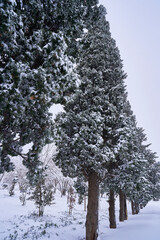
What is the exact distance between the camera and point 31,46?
4.12 m

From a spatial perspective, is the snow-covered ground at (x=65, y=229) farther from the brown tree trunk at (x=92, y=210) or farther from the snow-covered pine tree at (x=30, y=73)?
the snow-covered pine tree at (x=30, y=73)

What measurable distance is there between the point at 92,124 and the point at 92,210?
13.9ft

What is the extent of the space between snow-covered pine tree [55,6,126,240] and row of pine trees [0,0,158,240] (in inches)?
1.9

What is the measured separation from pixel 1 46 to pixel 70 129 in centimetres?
517

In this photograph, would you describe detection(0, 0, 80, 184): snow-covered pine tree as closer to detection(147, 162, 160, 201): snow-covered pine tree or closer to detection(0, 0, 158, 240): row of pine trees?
detection(0, 0, 158, 240): row of pine trees

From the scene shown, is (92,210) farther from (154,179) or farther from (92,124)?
(154,179)

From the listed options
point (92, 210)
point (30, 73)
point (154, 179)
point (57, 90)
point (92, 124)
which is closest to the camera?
point (30, 73)

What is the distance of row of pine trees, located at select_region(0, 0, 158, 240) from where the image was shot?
12.1 feet

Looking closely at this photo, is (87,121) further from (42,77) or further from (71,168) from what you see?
(42,77)

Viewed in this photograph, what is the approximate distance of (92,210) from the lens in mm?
7246

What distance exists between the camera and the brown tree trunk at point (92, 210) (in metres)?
6.91

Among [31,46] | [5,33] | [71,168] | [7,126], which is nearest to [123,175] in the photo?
[71,168]

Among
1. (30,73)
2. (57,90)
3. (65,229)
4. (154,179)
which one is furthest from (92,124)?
(154,179)

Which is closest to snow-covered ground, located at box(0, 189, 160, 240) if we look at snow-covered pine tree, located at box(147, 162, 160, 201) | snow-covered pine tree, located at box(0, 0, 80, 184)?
snow-covered pine tree, located at box(0, 0, 80, 184)
